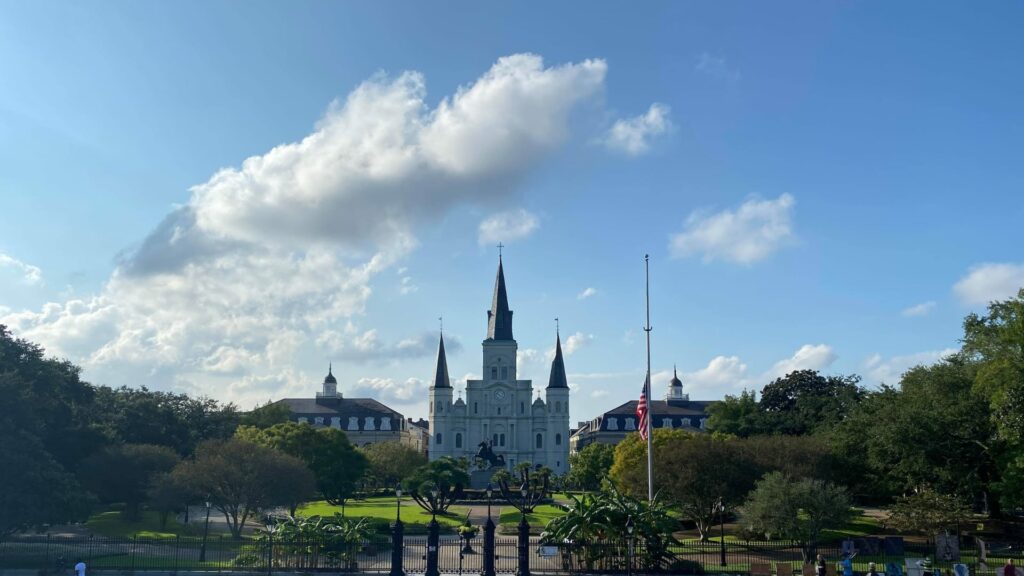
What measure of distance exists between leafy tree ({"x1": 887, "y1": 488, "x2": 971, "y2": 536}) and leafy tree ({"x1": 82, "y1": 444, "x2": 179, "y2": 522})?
125 feet

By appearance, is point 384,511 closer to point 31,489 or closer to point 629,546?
point 31,489

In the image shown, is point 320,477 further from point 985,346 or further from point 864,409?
point 985,346

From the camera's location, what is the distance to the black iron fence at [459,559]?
100 ft

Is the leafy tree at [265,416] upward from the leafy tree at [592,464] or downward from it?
upward

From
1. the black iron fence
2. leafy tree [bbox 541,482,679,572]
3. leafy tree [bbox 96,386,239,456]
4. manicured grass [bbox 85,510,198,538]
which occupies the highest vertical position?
leafy tree [bbox 96,386,239,456]

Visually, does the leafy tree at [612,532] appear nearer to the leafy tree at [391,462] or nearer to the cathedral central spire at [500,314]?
the leafy tree at [391,462]

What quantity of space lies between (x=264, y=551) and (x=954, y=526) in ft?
104

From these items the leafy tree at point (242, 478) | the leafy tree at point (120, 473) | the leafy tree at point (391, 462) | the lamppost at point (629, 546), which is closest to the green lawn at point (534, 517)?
the leafy tree at point (242, 478)

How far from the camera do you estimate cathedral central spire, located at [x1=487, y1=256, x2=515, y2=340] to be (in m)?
Result: 122

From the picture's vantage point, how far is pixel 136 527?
4859cm

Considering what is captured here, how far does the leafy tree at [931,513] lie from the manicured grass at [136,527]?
34642mm

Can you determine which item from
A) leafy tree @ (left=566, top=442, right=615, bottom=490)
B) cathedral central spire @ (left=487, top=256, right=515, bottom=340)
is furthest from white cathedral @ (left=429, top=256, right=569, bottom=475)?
leafy tree @ (left=566, top=442, right=615, bottom=490)

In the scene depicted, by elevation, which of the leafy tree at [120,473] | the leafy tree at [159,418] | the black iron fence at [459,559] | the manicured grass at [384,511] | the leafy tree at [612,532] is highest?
the leafy tree at [159,418]

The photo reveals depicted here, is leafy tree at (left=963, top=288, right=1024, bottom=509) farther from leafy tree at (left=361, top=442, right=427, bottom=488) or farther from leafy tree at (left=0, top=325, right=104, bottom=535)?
leafy tree at (left=361, top=442, right=427, bottom=488)
